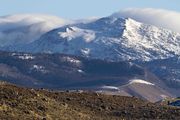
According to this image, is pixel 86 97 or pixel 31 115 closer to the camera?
pixel 31 115

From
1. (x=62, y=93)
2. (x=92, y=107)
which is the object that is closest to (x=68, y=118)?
(x=92, y=107)

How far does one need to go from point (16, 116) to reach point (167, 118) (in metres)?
21.9

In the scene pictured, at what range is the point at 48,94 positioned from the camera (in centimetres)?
8731

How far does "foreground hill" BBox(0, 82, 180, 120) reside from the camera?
236 ft

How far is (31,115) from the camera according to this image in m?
70.4

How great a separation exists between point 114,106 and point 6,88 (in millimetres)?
14738

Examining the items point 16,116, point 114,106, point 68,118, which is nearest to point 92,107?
point 114,106

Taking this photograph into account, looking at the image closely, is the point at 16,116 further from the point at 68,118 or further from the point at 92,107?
the point at 92,107

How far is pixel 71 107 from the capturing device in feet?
266

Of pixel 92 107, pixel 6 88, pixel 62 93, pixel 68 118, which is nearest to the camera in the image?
pixel 68 118

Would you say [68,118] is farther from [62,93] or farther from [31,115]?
[62,93]

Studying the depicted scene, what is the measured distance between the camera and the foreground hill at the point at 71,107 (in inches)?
2837

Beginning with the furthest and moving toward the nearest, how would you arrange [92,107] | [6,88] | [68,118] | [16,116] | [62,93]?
[62,93], [92,107], [6,88], [68,118], [16,116]

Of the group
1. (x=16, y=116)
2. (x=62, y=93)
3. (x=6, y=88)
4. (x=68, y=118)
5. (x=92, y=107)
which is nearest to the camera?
(x=16, y=116)
